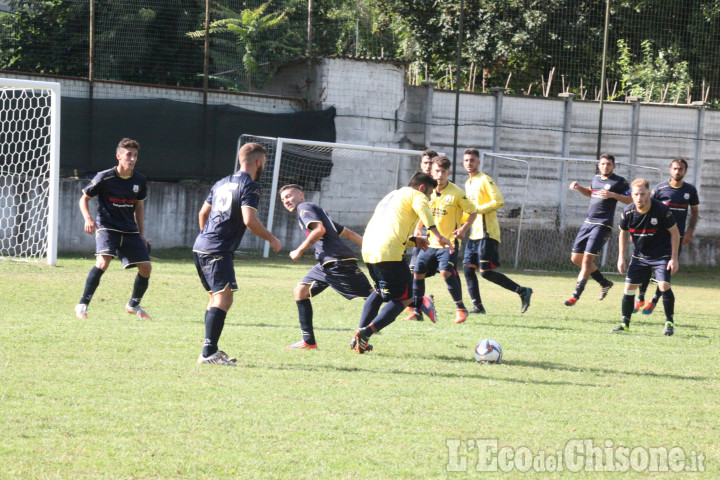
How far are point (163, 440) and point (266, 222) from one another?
14683 millimetres

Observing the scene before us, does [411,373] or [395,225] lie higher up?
[395,225]

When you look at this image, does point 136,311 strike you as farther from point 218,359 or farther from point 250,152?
point 250,152

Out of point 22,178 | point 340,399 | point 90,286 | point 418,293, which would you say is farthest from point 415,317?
point 22,178

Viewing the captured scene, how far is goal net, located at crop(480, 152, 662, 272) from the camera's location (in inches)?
809

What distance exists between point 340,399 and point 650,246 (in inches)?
216

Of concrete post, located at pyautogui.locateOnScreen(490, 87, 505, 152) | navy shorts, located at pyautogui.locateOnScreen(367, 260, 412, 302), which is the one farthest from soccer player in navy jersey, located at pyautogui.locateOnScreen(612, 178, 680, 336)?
concrete post, located at pyautogui.locateOnScreen(490, 87, 505, 152)

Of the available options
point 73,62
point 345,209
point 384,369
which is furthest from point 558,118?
point 384,369

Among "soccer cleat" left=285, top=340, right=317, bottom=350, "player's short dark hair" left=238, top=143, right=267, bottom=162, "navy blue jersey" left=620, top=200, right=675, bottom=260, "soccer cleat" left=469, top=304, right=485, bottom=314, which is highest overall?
"player's short dark hair" left=238, top=143, right=267, bottom=162

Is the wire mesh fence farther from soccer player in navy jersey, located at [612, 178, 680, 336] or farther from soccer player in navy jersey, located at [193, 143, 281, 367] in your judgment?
soccer player in navy jersey, located at [193, 143, 281, 367]

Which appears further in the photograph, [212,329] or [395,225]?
[395,225]

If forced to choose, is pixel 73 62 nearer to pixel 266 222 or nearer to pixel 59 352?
pixel 266 222

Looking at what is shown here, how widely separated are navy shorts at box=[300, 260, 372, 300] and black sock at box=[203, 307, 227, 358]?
123cm

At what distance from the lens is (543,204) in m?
21.2

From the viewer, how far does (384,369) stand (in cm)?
680
